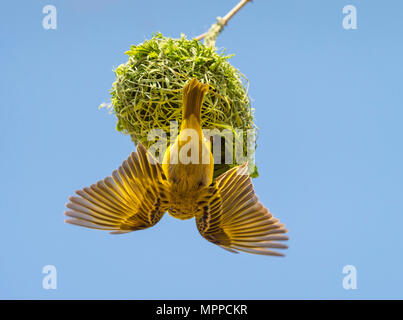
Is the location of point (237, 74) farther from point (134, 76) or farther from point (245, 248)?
point (245, 248)

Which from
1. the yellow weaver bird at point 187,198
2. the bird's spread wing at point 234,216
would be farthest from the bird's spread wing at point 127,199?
the bird's spread wing at point 234,216

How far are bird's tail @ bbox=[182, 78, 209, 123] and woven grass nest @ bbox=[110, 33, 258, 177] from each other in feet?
0.45

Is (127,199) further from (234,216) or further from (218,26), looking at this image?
(218,26)

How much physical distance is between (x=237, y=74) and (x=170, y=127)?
0.29 m

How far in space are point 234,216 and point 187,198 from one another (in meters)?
0.15

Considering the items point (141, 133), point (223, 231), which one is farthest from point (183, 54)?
point (223, 231)

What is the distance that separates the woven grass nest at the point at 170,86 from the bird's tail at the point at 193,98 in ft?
0.45

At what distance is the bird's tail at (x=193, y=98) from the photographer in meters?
1.33

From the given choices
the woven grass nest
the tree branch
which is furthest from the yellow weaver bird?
the tree branch

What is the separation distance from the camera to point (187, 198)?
4.52 feet

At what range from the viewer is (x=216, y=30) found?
195cm

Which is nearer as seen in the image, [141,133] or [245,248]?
[245,248]

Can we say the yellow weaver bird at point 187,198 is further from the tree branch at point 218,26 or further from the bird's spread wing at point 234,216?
the tree branch at point 218,26

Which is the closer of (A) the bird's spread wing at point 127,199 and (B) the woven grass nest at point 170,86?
(A) the bird's spread wing at point 127,199
